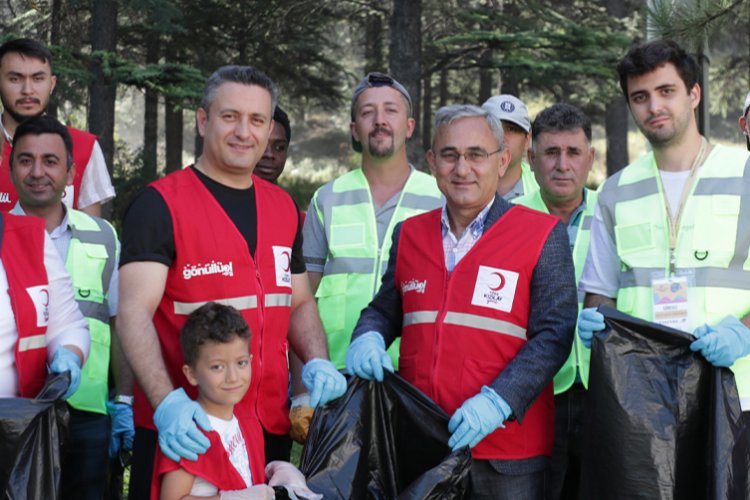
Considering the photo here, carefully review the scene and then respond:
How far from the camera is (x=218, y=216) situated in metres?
3.26

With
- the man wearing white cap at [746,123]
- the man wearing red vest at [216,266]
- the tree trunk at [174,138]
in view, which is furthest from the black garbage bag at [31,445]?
the tree trunk at [174,138]

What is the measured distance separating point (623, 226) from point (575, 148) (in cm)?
114

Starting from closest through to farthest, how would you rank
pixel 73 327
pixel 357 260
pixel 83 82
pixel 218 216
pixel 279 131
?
pixel 218 216
pixel 73 327
pixel 357 260
pixel 279 131
pixel 83 82

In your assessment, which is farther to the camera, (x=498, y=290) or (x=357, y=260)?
(x=357, y=260)

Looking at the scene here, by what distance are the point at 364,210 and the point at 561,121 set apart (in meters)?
1.16

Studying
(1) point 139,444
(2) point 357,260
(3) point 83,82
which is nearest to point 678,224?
(2) point 357,260

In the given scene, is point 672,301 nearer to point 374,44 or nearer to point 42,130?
point 42,130

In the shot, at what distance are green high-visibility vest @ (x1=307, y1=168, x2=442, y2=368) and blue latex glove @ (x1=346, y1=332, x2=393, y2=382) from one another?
2.97 ft

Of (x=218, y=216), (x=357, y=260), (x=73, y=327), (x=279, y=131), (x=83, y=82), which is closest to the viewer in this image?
(x=218, y=216)

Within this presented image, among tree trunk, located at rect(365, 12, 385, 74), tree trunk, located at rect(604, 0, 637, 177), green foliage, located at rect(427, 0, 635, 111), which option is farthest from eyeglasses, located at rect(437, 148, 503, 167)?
tree trunk, located at rect(604, 0, 637, 177)

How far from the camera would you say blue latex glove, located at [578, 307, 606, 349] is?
335 cm

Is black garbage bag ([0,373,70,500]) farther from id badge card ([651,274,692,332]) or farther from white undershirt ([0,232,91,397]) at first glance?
id badge card ([651,274,692,332])

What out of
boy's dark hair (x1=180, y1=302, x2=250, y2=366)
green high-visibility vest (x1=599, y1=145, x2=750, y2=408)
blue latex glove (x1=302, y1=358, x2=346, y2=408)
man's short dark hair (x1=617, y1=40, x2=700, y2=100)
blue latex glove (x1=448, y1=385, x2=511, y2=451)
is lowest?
blue latex glove (x1=448, y1=385, x2=511, y2=451)

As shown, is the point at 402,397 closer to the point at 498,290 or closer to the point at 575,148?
the point at 498,290
